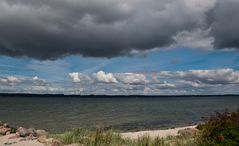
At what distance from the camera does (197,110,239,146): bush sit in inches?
511

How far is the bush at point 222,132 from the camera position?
13.0m

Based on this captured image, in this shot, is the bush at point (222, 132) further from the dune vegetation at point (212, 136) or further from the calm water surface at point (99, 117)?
the calm water surface at point (99, 117)

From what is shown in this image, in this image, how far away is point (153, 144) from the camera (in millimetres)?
15320

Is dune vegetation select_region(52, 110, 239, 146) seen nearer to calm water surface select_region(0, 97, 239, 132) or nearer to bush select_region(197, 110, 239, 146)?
bush select_region(197, 110, 239, 146)

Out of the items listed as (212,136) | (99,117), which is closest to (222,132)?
(212,136)

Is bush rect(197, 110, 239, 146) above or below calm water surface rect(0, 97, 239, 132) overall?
above

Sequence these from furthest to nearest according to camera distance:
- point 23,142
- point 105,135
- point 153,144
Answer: point 23,142 < point 105,135 < point 153,144

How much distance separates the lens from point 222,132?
13359mm

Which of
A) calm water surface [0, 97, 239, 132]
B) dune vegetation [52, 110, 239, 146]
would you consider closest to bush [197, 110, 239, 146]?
dune vegetation [52, 110, 239, 146]

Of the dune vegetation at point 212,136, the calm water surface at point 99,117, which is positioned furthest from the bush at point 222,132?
the calm water surface at point 99,117

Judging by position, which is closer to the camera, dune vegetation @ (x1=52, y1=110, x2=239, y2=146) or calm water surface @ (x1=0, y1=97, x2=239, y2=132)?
dune vegetation @ (x1=52, y1=110, x2=239, y2=146)

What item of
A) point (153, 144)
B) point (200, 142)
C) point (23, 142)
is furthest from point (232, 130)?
point (23, 142)

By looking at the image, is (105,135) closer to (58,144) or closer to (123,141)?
(123,141)

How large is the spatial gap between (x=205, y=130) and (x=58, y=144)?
737cm
